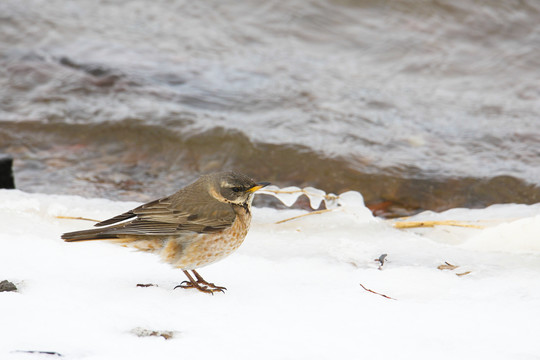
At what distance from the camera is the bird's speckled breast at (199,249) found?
3.81m

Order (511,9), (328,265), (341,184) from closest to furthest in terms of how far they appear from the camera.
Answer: (328,265), (341,184), (511,9)

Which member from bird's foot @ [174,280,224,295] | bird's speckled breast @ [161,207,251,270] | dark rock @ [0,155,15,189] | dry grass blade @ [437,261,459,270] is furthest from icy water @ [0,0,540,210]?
bird's foot @ [174,280,224,295]

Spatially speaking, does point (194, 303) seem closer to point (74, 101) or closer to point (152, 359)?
point (152, 359)

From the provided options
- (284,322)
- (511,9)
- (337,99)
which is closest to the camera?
(284,322)

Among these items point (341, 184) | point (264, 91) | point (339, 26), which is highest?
point (339, 26)

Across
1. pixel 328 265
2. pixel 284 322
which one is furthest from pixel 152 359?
pixel 328 265

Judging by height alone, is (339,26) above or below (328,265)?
above

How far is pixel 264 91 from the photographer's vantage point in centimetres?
871

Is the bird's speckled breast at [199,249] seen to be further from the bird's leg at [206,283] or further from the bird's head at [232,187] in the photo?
the bird's head at [232,187]

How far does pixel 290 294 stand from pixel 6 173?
3.09 meters

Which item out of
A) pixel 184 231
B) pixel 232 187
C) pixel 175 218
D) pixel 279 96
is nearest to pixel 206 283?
pixel 184 231

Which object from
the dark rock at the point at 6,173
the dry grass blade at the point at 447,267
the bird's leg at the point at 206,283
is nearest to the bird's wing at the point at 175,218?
the bird's leg at the point at 206,283

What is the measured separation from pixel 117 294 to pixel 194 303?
384mm

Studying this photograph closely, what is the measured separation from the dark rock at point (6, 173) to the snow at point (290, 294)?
0.81 m
